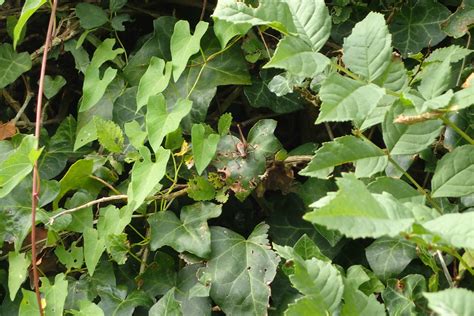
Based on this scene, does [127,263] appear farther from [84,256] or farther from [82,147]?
[82,147]

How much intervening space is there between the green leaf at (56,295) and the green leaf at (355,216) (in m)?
0.75

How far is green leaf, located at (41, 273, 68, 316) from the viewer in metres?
1.24

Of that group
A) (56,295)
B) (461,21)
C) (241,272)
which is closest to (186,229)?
(241,272)

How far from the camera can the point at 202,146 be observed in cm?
120

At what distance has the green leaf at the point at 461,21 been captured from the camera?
1224mm

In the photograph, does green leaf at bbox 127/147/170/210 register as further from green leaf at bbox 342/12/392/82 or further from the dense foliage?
green leaf at bbox 342/12/392/82

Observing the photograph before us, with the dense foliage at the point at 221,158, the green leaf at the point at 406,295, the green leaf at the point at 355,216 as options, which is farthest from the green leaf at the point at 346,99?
the green leaf at the point at 406,295

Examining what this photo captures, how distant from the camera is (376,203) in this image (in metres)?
0.64

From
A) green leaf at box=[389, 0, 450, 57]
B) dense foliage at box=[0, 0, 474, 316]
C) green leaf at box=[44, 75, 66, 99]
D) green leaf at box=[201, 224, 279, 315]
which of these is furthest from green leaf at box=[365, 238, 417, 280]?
green leaf at box=[44, 75, 66, 99]

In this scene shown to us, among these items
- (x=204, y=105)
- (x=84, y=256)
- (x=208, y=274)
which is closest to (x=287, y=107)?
(x=204, y=105)

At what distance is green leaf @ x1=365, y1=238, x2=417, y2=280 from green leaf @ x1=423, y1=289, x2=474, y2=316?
1.53 feet

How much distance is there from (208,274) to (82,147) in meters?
0.45

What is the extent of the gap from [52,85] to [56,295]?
1.67ft

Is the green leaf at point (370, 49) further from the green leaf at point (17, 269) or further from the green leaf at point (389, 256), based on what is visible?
the green leaf at point (17, 269)
